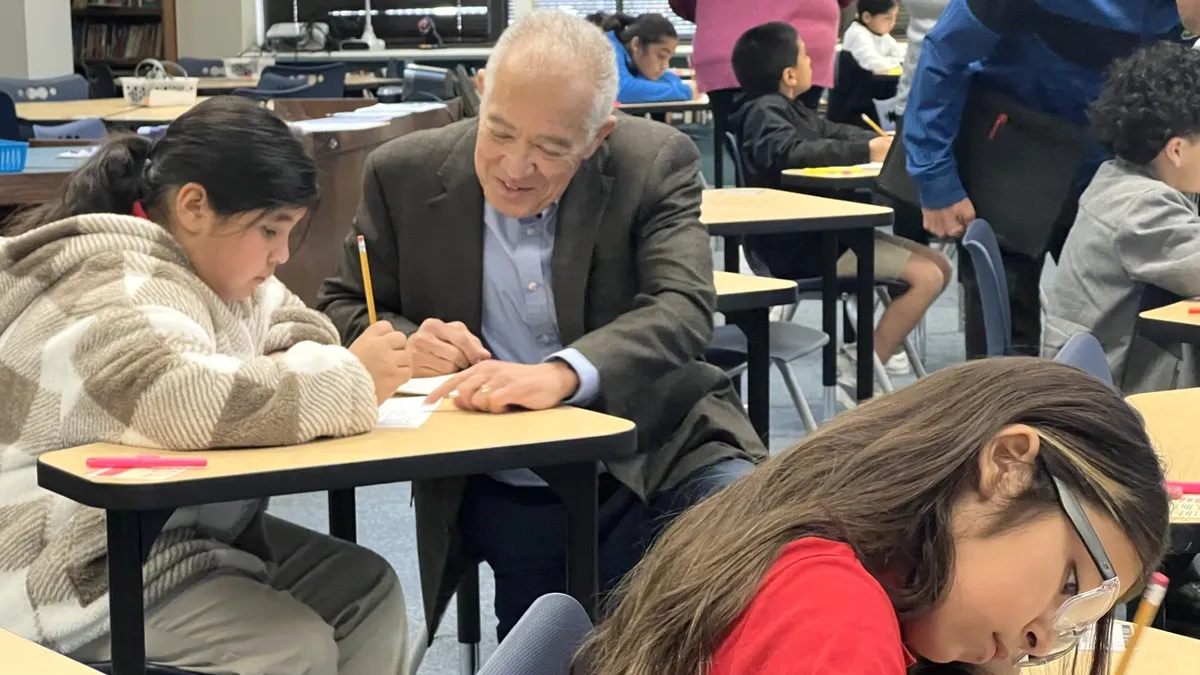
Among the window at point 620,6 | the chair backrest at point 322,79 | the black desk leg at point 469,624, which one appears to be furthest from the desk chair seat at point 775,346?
the window at point 620,6

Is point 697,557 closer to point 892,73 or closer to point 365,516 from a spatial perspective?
point 365,516

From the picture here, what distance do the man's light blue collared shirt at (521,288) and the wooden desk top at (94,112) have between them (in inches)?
158

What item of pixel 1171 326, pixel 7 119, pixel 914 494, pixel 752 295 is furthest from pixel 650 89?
pixel 914 494

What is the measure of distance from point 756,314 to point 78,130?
11.6 feet

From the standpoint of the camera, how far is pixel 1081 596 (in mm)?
986

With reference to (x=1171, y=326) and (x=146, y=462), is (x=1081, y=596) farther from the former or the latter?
(x=1171, y=326)

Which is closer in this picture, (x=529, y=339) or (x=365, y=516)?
(x=529, y=339)

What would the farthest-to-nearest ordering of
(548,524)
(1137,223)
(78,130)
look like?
1. (78,130)
2. (1137,223)
3. (548,524)

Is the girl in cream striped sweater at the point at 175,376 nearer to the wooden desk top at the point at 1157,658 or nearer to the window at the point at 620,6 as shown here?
the wooden desk top at the point at 1157,658

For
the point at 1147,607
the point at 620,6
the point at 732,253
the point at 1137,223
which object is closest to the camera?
the point at 1147,607

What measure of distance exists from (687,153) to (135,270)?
0.88 m

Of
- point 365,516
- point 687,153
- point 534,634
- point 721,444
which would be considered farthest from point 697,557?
point 365,516

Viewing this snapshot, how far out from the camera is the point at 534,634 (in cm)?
112

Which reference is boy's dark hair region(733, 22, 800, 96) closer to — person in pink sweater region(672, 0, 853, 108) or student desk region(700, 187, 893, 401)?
person in pink sweater region(672, 0, 853, 108)
